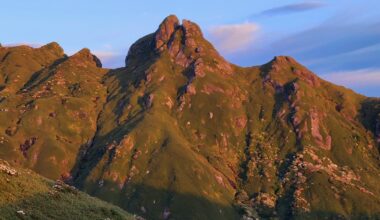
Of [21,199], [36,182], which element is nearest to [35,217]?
[21,199]

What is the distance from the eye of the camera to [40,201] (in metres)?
51.0

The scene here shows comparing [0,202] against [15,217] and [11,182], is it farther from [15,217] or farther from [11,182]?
[11,182]

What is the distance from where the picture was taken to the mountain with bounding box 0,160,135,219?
152 ft

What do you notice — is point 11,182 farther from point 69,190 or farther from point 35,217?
point 69,190

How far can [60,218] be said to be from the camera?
49.4 meters

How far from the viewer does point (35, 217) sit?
153ft

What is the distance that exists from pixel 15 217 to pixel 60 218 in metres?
6.51

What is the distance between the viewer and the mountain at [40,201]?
4628cm

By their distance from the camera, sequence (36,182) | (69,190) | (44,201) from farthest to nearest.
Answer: (69,190)
(36,182)
(44,201)

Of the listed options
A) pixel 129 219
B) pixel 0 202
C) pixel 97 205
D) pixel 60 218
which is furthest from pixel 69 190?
pixel 0 202

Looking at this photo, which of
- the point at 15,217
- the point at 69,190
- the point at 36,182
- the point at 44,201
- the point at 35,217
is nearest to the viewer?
the point at 15,217

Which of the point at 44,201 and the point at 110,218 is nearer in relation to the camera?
the point at 44,201

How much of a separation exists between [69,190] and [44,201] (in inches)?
398

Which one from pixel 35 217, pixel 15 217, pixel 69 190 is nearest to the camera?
pixel 15 217
